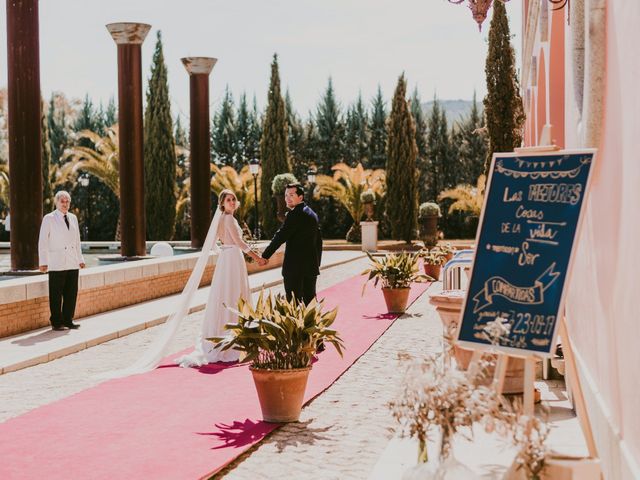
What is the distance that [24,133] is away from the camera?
45.1 ft

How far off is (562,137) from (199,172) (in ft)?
50.2

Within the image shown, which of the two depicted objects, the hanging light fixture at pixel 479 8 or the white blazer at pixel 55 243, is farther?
the white blazer at pixel 55 243

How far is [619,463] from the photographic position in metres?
4.42

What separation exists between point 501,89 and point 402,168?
10495 mm

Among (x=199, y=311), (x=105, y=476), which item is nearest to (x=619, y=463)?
(x=105, y=476)

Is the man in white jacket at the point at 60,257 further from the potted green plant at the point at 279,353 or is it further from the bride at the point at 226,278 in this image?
the potted green plant at the point at 279,353

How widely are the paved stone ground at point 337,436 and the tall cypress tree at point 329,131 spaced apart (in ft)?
121

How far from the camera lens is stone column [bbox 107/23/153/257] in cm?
1934

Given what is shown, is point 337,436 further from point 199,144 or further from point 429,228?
point 429,228

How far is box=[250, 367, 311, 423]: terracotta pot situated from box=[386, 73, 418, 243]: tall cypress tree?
32.5 m

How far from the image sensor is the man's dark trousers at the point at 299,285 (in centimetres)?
1007

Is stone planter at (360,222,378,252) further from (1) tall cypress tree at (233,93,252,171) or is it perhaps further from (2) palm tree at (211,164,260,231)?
(1) tall cypress tree at (233,93,252,171)

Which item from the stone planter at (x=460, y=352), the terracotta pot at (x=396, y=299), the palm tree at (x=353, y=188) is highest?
the palm tree at (x=353, y=188)

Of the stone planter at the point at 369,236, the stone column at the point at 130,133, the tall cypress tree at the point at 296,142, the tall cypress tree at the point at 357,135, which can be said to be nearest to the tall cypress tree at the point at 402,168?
the stone planter at the point at 369,236
